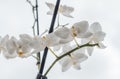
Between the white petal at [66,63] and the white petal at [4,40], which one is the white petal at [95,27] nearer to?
the white petal at [66,63]

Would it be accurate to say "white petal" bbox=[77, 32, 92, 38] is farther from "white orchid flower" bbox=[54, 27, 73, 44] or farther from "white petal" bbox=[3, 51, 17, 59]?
"white petal" bbox=[3, 51, 17, 59]

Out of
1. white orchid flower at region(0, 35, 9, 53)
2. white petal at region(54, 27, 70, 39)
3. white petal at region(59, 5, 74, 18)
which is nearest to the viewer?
white petal at region(54, 27, 70, 39)

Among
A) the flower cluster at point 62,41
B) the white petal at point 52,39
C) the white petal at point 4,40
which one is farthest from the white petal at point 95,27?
the white petal at point 4,40

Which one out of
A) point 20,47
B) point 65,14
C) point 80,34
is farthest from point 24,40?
point 65,14

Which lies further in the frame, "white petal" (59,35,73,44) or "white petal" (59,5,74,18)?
"white petal" (59,5,74,18)

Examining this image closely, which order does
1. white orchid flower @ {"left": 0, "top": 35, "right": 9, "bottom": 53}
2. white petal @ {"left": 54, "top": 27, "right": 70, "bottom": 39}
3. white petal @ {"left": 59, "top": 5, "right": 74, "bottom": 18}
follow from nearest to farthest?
white petal @ {"left": 54, "top": 27, "right": 70, "bottom": 39} → white orchid flower @ {"left": 0, "top": 35, "right": 9, "bottom": 53} → white petal @ {"left": 59, "top": 5, "right": 74, "bottom": 18}

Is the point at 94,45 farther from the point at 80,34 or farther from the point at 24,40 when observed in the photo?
the point at 24,40

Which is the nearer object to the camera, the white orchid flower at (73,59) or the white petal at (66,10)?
the white orchid flower at (73,59)

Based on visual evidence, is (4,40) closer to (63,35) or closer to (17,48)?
(17,48)

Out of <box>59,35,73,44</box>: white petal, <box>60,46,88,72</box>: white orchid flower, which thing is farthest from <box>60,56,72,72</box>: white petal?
<box>59,35,73,44</box>: white petal
